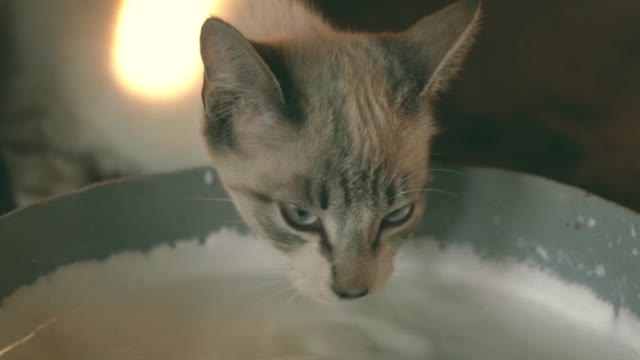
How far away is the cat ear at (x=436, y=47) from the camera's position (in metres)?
1.19

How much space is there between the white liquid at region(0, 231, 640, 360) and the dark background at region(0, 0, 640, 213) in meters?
0.51

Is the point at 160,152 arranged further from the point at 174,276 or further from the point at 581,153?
the point at 581,153

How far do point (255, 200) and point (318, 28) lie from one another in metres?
0.31

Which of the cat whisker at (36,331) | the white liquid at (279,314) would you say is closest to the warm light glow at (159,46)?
the white liquid at (279,314)

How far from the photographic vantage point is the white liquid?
1264mm

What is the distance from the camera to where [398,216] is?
1.25 m

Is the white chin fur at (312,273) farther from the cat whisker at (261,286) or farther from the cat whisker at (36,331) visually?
the cat whisker at (36,331)

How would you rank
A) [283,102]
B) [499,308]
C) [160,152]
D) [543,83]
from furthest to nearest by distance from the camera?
1. [543,83]
2. [160,152]
3. [499,308]
4. [283,102]

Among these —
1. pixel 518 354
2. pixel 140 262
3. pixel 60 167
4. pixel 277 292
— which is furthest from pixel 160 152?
pixel 518 354

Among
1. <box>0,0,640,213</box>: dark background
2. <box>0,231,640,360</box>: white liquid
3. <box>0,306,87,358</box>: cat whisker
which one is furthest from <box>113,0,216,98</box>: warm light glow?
<box>0,306,87,358</box>: cat whisker

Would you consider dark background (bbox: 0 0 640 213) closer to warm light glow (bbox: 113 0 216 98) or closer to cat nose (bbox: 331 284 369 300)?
warm light glow (bbox: 113 0 216 98)

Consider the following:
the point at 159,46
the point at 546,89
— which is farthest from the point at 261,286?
the point at 546,89

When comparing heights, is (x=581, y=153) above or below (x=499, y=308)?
below

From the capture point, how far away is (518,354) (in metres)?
1.26
